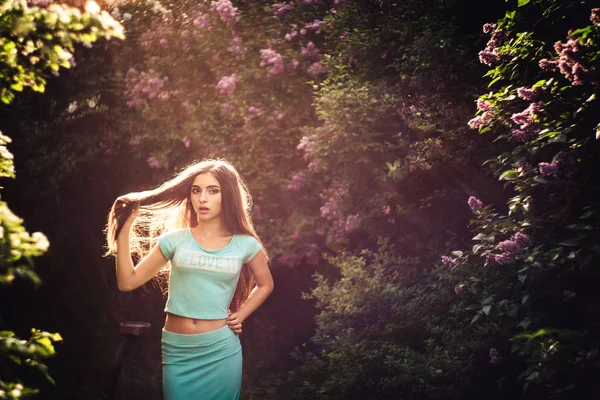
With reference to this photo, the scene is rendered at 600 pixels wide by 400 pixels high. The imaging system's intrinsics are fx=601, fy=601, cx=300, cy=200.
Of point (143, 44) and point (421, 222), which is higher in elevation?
point (143, 44)

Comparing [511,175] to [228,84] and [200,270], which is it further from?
[228,84]

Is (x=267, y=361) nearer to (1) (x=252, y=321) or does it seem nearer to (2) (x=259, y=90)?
(1) (x=252, y=321)

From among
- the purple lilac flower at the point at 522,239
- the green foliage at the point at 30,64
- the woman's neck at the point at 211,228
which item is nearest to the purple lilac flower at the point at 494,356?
the purple lilac flower at the point at 522,239

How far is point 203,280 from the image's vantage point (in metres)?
3.27

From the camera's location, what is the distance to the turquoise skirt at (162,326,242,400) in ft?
10.4

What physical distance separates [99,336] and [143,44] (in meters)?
3.52

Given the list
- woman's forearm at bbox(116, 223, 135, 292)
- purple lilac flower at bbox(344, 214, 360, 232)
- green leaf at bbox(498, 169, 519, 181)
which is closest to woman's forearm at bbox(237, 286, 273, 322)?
woman's forearm at bbox(116, 223, 135, 292)

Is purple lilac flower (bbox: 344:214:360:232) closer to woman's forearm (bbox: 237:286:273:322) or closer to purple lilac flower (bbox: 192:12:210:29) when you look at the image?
woman's forearm (bbox: 237:286:273:322)

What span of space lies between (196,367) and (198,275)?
484mm

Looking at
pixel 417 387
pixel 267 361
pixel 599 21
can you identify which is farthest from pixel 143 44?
pixel 599 21

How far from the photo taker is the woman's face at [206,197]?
11.4 ft

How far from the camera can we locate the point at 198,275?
3.27 m

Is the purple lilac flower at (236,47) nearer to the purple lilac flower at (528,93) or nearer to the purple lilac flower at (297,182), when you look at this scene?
the purple lilac flower at (297,182)

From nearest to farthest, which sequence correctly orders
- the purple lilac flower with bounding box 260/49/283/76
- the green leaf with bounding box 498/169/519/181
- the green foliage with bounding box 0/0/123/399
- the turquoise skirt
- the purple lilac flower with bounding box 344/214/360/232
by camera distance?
the green foliage with bounding box 0/0/123/399 < the turquoise skirt < the green leaf with bounding box 498/169/519/181 < the purple lilac flower with bounding box 344/214/360/232 < the purple lilac flower with bounding box 260/49/283/76
